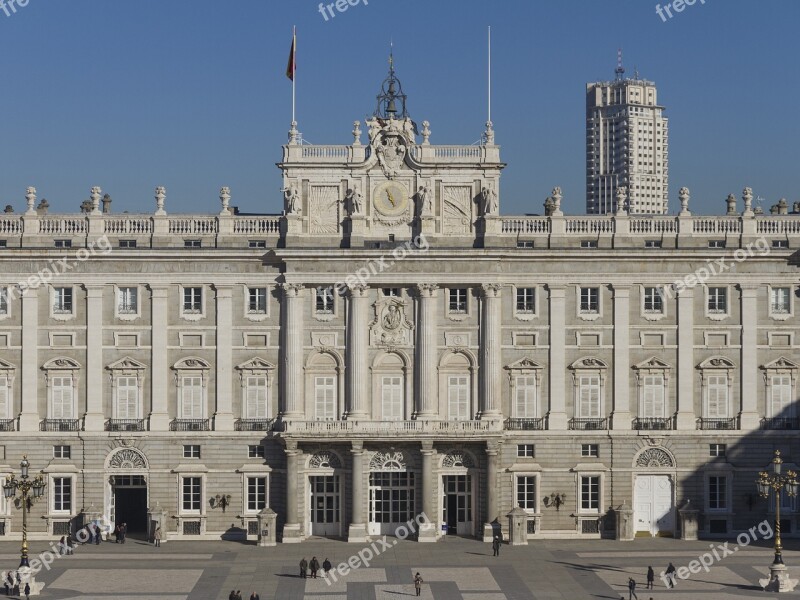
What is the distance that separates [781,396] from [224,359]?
109 feet

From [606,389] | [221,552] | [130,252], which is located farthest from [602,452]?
[130,252]

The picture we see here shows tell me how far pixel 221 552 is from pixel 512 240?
24.9m

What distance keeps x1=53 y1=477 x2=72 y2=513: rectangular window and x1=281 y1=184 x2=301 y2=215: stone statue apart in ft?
67.3

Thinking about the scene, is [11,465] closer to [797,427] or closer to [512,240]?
[512,240]

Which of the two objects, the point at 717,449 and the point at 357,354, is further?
the point at 717,449

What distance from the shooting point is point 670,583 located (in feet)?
245

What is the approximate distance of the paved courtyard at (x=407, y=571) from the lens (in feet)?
240

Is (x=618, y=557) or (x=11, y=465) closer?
(x=618, y=557)

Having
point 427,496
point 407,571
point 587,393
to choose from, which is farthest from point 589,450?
point 407,571

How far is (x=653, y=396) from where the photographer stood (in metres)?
89.9

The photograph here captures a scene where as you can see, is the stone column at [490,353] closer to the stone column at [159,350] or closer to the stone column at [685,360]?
the stone column at [685,360]

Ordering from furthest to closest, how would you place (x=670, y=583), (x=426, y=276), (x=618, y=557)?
(x=426, y=276) → (x=618, y=557) → (x=670, y=583)

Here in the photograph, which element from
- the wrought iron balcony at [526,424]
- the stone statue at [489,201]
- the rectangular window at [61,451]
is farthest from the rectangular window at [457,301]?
the rectangular window at [61,451]

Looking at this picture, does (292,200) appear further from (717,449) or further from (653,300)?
(717,449)
